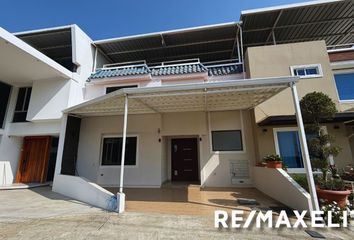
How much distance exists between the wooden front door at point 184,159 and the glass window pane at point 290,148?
3844 mm

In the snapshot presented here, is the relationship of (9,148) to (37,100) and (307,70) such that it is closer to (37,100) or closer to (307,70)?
(37,100)

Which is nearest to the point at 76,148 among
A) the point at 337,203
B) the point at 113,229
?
the point at 113,229

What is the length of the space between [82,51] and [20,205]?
691 centimetres

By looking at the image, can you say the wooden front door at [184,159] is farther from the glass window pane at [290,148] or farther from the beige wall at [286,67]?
the glass window pane at [290,148]

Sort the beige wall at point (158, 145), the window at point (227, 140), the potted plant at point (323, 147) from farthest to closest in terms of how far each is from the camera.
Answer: the window at point (227, 140), the beige wall at point (158, 145), the potted plant at point (323, 147)

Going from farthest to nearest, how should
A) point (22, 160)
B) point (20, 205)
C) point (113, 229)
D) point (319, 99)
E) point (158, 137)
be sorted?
1. point (22, 160)
2. point (158, 137)
3. point (20, 205)
4. point (319, 99)
5. point (113, 229)

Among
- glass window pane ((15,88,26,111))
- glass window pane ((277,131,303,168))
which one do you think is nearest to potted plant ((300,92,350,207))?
glass window pane ((277,131,303,168))

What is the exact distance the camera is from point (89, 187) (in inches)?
227

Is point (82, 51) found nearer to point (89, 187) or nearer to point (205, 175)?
point (89, 187)

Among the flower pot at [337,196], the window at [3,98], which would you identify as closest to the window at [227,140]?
the flower pot at [337,196]

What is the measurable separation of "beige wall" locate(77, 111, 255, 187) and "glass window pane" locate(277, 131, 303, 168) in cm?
117

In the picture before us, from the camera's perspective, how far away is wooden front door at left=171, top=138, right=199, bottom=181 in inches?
360

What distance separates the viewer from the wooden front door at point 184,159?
915 cm

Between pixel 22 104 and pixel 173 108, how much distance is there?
775cm
